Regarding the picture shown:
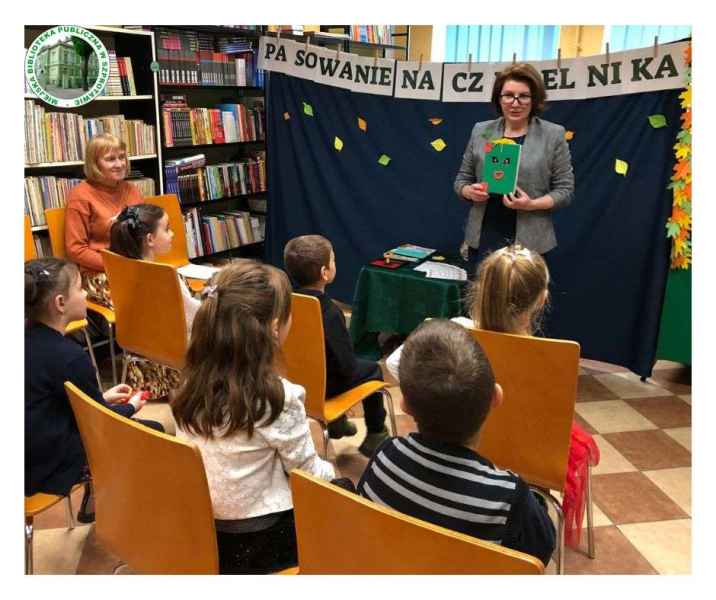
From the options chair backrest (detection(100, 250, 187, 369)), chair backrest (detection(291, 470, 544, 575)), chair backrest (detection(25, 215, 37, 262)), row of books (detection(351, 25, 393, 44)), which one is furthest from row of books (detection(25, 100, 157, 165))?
chair backrest (detection(291, 470, 544, 575))

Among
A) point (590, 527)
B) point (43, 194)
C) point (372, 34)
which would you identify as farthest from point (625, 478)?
point (372, 34)

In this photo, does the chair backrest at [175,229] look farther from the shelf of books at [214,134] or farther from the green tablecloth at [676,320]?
the green tablecloth at [676,320]

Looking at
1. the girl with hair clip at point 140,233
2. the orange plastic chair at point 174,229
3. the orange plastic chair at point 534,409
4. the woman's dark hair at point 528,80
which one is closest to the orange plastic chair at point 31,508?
the girl with hair clip at point 140,233

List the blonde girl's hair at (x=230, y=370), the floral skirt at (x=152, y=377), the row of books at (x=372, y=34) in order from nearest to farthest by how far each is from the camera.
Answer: the blonde girl's hair at (x=230, y=370) < the floral skirt at (x=152, y=377) < the row of books at (x=372, y=34)

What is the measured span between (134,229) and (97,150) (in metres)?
0.83

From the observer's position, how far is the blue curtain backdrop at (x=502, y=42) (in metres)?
5.44

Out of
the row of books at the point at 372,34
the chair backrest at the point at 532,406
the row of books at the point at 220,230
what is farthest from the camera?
the row of books at the point at 372,34

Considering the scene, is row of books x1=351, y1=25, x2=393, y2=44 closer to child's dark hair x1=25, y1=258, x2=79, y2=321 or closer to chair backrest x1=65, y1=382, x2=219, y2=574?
child's dark hair x1=25, y1=258, x2=79, y2=321

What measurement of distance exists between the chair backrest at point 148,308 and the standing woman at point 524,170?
136 cm

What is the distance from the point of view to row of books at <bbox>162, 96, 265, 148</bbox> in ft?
13.7

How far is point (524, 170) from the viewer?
284 centimetres

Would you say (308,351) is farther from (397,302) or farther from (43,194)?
(43,194)

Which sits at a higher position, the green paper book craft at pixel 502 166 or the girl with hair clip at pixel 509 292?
the green paper book craft at pixel 502 166

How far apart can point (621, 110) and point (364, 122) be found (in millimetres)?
1536
